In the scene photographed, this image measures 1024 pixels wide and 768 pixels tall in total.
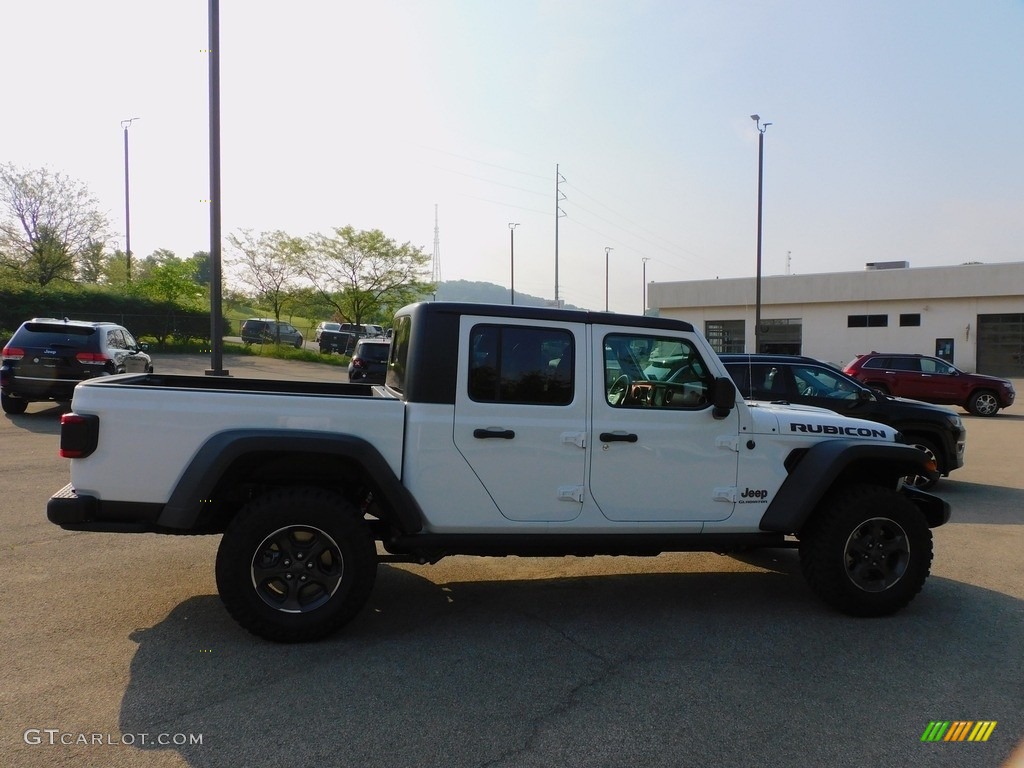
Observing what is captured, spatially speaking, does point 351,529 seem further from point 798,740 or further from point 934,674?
point 934,674

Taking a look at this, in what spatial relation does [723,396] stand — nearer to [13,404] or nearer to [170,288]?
[13,404]

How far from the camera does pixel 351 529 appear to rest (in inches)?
173

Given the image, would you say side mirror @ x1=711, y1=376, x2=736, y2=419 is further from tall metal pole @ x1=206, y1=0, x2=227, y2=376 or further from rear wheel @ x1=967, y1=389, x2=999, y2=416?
rear wheel @ x1=967, y1=389, x2=999, y2=416

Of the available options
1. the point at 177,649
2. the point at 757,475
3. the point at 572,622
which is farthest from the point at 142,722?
the point at 757,475

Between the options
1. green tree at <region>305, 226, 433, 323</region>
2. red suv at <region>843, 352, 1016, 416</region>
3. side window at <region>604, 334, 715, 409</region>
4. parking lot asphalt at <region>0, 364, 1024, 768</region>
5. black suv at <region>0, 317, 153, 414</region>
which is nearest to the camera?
parking lot asphalt at <region>0, 364, 1024, 768</region>

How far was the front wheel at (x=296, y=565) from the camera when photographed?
4.29m

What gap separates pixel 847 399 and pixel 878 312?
4015 centimetres

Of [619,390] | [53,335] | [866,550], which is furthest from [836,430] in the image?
[53,335]

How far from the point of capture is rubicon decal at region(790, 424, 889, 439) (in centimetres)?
515

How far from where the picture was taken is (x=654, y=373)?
499cm

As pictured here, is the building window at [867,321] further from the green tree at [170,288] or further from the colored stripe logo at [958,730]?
the colored stripe logo at [958,730]

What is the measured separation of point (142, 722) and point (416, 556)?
1749 millimetres

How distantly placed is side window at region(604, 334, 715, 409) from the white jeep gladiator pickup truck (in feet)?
0.04

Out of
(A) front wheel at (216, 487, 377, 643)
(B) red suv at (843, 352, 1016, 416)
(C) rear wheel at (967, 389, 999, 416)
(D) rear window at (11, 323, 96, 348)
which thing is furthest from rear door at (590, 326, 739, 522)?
(C) rear wheel at (967, 389, 999, 416)
